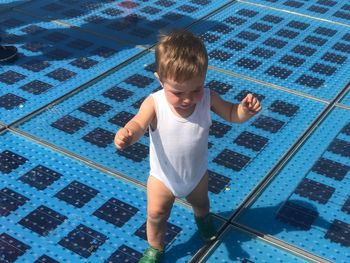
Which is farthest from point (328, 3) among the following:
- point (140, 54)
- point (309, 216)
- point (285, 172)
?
point (309, 216)

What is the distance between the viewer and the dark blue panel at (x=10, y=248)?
351cm

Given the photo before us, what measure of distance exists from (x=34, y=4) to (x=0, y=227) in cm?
465

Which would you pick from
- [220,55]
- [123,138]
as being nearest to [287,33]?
[220,55]

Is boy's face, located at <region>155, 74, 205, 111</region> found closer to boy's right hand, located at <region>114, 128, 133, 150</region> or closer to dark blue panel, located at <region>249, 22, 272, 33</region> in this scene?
boy's right hand, located at <region>114, 128, 133, 150</region>

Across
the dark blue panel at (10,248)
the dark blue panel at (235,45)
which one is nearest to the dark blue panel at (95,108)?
the dark blue panel at (10,248)

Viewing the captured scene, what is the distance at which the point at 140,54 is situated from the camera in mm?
6188

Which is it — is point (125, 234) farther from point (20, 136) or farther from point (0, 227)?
point (20, 136)

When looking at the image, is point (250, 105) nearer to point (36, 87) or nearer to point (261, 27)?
point (36, 87)

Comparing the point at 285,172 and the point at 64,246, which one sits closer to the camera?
the point at 64,246

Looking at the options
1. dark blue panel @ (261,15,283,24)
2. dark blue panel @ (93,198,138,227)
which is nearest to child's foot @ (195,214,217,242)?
dark blue panel @ (93,198,138,227)

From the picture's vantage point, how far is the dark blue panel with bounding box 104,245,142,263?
3496 mm

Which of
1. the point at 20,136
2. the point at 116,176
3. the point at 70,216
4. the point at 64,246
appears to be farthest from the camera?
the point at 20,136

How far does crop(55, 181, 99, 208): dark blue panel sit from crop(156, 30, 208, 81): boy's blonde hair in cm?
162

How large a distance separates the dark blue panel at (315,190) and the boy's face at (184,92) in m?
1.68
